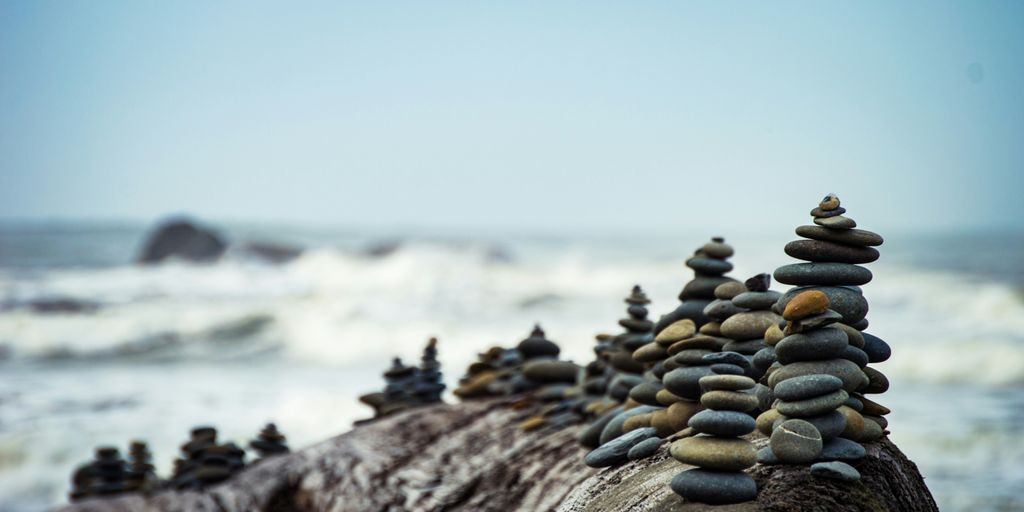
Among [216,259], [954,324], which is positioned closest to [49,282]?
[216,259]

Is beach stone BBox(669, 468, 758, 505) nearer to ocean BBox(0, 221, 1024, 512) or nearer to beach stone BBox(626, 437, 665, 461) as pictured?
beach stone BBox(626, 437, 665, 461)

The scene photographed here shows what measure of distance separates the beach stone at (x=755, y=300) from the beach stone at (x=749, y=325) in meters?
0.04

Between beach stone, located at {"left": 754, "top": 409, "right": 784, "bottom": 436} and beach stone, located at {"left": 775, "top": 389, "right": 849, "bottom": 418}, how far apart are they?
0.41ft

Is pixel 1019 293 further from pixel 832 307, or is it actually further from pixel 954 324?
pixel 832 307

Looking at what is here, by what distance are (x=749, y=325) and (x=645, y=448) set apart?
828 mm

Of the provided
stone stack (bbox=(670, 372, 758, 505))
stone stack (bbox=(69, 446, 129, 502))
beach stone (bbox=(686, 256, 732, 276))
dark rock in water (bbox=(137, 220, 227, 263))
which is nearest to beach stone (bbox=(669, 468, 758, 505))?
stone stack (bbox=(670, 372, 758, 505))

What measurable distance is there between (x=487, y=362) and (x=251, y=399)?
9216 millimetres

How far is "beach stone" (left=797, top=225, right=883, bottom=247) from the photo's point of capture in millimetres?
4344

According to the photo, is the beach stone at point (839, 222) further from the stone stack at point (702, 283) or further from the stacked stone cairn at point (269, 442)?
the stacked stone cairn at point (269, 442)

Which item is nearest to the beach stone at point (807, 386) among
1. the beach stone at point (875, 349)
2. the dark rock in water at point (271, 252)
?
the beach stone at point (875, 349)

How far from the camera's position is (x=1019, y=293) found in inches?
942

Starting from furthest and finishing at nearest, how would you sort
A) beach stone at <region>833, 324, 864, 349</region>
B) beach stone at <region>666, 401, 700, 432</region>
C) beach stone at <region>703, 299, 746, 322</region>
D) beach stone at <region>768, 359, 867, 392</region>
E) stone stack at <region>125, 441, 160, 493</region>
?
1. stone stack at <region>125, 441, 160, 493</region>
2. beach stone at <region>703, 299, 746, 322</region>
3. beach stone at <region>666, 401, 700, 432</region>
4. beach stone at <region>833, 324, 864, 349</region>
5. beach stone at <region>768, 359, 867, 392</region>

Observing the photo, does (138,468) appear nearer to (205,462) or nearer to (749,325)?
(205,462)

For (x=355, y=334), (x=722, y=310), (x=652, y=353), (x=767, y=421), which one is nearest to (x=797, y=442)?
(x=767, y=421)
